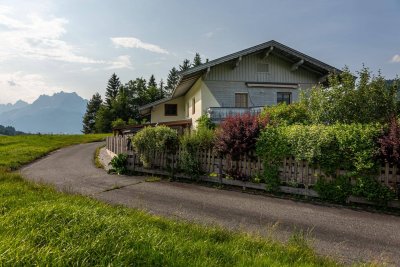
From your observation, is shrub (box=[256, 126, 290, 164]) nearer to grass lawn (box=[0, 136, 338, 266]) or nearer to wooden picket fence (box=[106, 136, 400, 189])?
wooden picket fence (box=[106, 136, 400, 189])

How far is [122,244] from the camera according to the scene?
4102 mm

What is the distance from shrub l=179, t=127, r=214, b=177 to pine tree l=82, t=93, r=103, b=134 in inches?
3444

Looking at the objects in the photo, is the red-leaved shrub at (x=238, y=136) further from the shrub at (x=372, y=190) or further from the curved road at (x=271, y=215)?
the shrub at (x=372, y=190)

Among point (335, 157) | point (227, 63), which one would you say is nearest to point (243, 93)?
point (227, 63)

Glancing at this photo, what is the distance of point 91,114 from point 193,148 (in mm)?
91443

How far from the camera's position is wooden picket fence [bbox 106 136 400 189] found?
8891 mm

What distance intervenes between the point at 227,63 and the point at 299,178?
1427 cm

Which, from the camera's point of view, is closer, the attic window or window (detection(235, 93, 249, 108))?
window (detection(235, 93, 249, 108))

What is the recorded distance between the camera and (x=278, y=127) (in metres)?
11.1

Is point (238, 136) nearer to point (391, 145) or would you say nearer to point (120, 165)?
point (391, 145)

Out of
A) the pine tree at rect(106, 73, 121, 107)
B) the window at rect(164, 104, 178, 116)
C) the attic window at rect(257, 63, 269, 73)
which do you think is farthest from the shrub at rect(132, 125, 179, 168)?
the pine tree at rect(106, 73, 121, 107)

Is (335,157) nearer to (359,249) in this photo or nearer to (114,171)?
(359,249)

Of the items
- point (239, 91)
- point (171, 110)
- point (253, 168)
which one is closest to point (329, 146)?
point (253, 168)

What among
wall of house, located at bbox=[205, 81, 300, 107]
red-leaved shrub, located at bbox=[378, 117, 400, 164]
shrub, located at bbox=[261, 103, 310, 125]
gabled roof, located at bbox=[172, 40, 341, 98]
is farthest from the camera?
wall of house, located at bbox=[205, 81, 300, 107]
